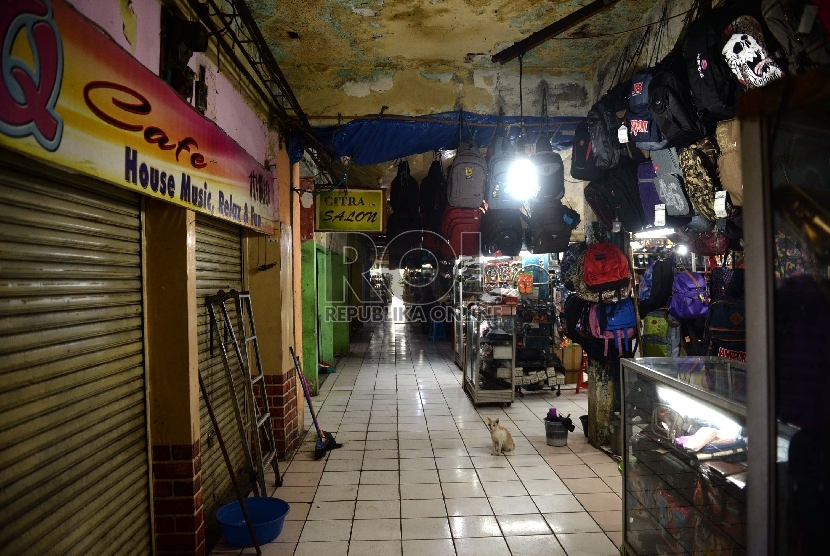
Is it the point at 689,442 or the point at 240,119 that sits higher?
the point at 240,119

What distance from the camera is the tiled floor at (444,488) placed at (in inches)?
136

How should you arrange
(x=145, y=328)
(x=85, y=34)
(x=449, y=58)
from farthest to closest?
1. (x=449, y=58)
2. (x=145, y=328)
3. (x=85, y=34)

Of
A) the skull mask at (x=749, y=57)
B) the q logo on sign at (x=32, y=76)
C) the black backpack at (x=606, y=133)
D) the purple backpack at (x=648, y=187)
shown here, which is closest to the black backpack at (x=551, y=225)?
the black backpack at (x=606, y=133)

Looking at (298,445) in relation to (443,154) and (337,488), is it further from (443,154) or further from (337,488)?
(443,154)

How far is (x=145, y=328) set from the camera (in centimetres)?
290

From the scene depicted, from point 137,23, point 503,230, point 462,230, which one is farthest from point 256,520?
point 503,230

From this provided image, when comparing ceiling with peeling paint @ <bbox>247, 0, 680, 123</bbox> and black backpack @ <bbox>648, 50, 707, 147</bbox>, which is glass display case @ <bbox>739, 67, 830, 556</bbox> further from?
ceiling with peeling paint @ <bbox>247, 0, 680, 123</bbox>

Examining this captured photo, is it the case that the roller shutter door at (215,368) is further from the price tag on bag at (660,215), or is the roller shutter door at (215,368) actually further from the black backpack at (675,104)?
the price tag on bag at (660,215)

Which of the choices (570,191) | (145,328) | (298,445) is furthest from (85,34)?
(570,191)

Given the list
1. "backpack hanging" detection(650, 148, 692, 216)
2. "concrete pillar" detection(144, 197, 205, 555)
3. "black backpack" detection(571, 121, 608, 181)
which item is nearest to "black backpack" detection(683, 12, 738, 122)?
"backpack hanging" detection(650, 148, 692, 216)

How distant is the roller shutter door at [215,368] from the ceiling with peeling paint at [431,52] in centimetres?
171

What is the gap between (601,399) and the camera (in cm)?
529

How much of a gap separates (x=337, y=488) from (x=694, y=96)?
406cm

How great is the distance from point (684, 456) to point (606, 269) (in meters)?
2.64
